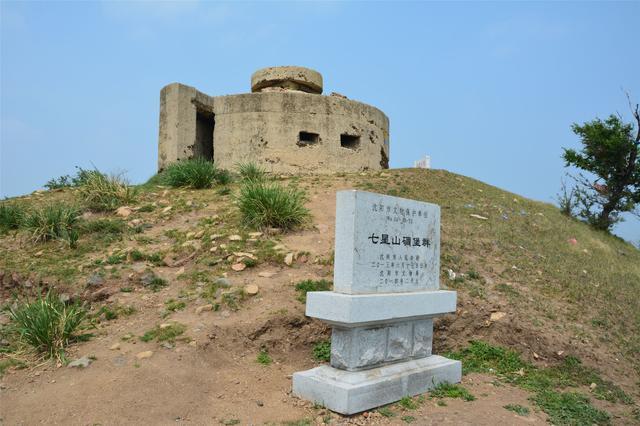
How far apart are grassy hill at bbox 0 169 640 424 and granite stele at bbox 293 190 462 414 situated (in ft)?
0.64

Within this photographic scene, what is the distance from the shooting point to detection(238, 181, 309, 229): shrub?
305 inches

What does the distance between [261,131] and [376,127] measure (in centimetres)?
325

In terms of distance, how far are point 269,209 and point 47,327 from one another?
3.52 m

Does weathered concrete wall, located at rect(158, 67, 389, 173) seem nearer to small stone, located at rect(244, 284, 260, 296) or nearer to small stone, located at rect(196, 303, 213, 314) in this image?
small stone, located at rect(244, 284, 260, 296)

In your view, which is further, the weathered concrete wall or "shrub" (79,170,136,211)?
the weathered concrete wall

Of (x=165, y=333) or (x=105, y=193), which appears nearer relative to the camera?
(x=165, y=333)

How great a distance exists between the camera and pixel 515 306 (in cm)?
677

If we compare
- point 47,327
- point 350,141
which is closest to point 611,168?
point 350,141

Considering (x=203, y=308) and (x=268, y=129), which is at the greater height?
(x=268, y=129)

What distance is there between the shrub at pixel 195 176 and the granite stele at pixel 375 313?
6.23m

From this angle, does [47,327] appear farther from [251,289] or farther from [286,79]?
[286,79]

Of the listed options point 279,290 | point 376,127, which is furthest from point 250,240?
point 376,127

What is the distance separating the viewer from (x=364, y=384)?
4.23m

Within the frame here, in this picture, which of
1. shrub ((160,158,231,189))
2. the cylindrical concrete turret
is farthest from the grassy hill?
the cylindrical concrete turret
